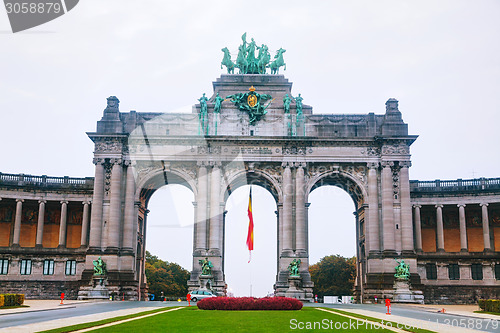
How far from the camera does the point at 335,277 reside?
12975 centimetres

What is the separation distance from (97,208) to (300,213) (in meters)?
24.6

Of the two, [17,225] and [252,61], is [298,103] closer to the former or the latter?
[252,61]

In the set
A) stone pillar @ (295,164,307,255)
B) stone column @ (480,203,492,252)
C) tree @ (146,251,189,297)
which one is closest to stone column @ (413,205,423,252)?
stone column @ (480,203,492,252)

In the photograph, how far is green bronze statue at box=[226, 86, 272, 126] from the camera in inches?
2899

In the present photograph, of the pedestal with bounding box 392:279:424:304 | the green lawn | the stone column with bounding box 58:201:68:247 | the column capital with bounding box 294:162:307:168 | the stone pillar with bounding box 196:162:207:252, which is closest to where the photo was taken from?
the green lawn

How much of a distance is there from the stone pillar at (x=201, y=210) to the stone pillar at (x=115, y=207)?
9562 mm

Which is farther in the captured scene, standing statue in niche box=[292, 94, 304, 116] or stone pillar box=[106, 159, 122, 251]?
standing statue in niche box=[292, 94, 304, 116]

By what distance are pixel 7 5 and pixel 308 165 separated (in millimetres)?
48417

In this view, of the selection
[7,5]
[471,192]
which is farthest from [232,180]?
[7,5]

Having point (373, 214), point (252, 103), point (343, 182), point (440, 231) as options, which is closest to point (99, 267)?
point (252, 103)

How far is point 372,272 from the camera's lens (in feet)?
229

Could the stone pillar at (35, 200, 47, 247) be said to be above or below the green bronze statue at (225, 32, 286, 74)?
below

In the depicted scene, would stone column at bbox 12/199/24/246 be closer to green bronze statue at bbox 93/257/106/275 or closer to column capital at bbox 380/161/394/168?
green bronze statue at bbox 93/257/106/275

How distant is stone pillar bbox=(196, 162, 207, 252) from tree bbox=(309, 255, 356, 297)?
6280 centimetres
